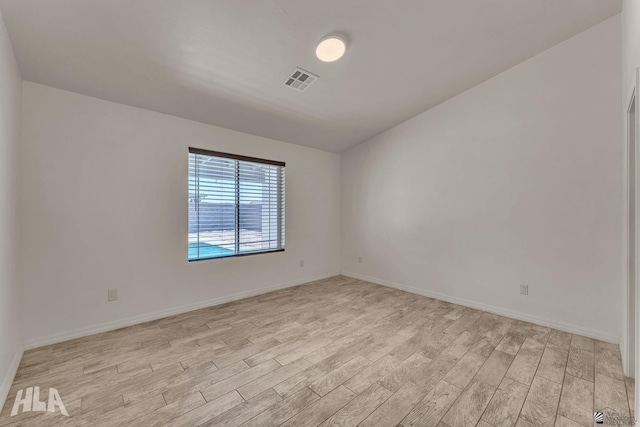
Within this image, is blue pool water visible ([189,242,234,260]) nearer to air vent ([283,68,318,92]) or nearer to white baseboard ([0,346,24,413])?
white baseboard ([0,346,24,413])

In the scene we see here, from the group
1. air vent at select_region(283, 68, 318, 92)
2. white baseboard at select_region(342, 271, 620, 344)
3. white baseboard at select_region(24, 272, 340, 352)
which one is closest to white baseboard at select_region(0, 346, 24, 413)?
white baseboard at select_region(24, 272, 340, 352)

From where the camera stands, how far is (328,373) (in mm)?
2041

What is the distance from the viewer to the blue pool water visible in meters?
3.41

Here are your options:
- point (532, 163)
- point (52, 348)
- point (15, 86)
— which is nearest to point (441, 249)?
point (532, 163)

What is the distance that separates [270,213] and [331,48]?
252 cm

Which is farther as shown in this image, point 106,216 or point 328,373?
point 106,216

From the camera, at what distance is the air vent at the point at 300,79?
2.71 meters

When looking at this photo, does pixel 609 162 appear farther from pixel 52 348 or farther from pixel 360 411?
pixel 52 348

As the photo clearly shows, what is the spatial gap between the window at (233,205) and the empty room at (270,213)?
0.12ft

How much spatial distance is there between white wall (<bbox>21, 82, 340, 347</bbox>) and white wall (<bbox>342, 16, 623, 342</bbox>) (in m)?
2.57

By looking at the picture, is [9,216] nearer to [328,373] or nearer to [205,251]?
[205,251]

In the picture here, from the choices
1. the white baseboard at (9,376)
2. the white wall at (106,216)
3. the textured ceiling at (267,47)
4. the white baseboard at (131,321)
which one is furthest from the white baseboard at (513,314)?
the white baseboard at (9,376)

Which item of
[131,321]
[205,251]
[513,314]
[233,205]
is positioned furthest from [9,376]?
[513,314]

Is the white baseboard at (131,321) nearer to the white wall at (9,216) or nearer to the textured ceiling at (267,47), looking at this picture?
the white wall at (9,216)
